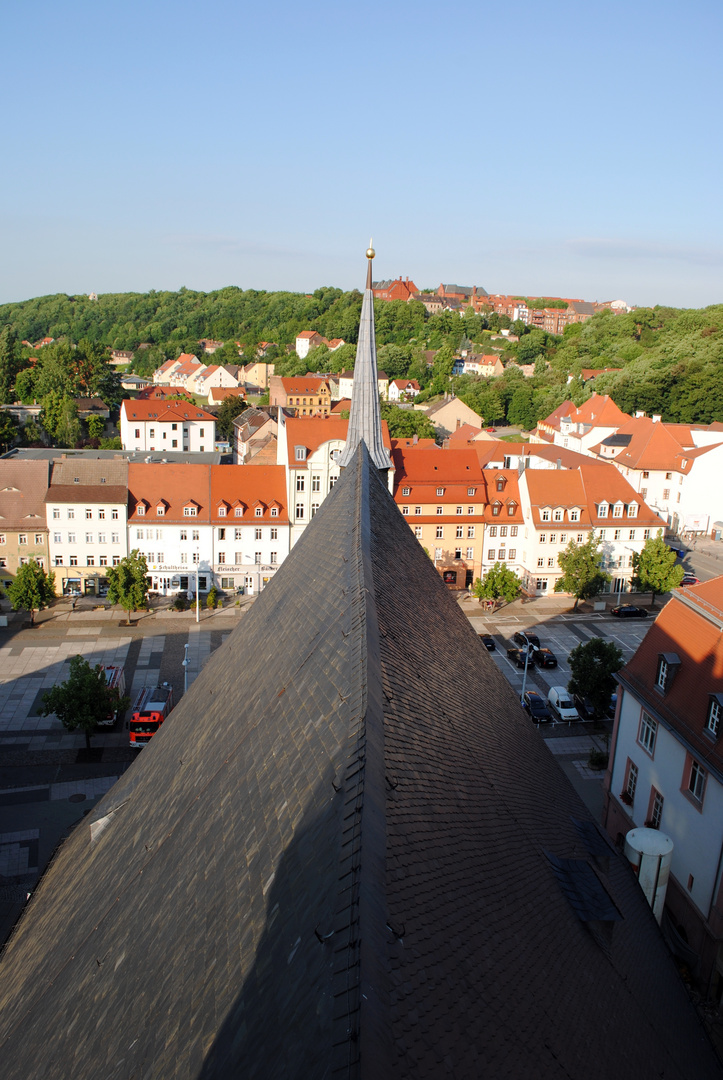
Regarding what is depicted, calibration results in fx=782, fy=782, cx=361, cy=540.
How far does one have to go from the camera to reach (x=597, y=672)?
29562mm

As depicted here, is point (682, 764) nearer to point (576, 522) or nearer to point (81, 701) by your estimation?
point (81, 701)

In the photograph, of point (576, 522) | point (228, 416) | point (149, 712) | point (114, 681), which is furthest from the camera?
point (228, 416)

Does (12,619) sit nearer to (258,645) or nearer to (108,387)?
(258,645)

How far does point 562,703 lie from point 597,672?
8.79 feet

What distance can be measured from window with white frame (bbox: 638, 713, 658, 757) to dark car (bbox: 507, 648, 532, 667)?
1356 cm

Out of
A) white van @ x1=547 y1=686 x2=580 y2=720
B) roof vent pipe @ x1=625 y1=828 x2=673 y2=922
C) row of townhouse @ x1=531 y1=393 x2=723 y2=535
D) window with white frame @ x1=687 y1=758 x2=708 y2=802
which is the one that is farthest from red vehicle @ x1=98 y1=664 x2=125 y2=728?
row of townhouse @ x1=531 y1=393 x2=723 y2=535

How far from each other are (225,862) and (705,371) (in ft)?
300

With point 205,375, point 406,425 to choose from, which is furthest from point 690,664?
point 205,375

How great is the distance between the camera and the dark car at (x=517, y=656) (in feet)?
118

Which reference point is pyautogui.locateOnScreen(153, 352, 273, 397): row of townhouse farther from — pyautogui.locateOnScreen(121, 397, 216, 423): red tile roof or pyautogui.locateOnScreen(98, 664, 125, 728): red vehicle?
pyautogui.locateOnScreen(98, 664, 125, 728): red vehicle

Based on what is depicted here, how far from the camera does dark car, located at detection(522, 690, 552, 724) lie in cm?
3072

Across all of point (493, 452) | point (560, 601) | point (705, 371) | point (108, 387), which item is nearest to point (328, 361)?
point (108, 387)

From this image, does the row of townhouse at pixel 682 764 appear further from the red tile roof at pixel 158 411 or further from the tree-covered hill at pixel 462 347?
the tree-covered hill at pixel 462 347

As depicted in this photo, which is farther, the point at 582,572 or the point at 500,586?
the point at 582,572
